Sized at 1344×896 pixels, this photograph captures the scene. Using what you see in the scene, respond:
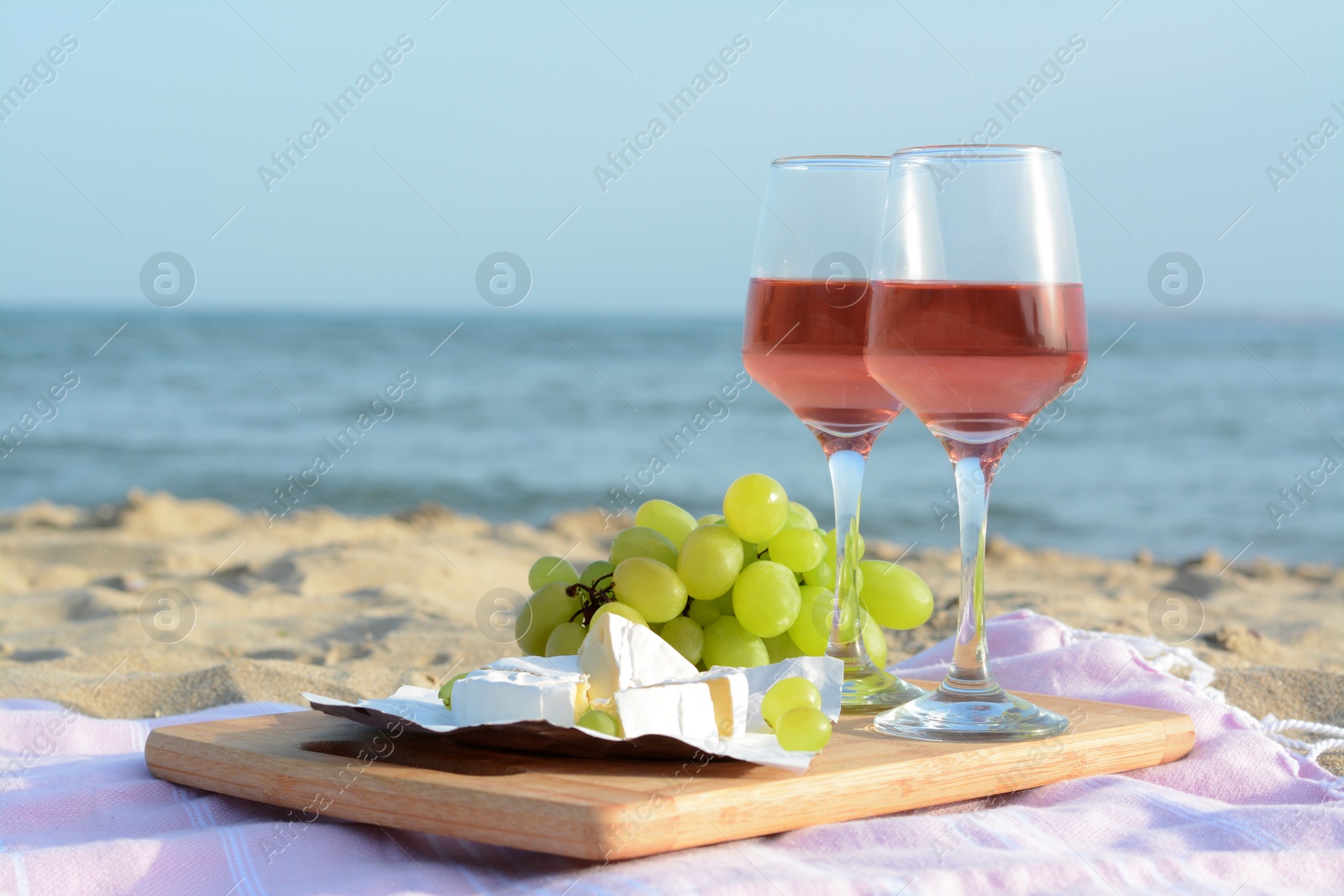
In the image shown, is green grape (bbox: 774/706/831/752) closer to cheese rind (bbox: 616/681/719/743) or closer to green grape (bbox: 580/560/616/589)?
cheese rind (bbox: 616/681/719/743)

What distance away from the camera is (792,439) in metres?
11.7

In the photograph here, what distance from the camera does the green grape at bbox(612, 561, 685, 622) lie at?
1782 millimetres

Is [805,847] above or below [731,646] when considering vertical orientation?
below

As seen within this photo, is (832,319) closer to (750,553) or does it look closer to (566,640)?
(750,553)

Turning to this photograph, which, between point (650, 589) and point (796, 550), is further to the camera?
point (796, 550)

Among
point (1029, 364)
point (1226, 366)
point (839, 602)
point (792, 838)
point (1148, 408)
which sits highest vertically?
point (1226, 366)

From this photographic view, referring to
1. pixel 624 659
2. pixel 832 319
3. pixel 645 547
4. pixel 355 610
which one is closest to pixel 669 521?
pixel 645 547

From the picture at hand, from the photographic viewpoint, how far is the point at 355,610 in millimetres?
3607

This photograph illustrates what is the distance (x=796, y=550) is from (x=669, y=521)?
0.76ft

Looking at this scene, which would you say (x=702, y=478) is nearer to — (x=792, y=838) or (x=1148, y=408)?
(x=1148, y=408)

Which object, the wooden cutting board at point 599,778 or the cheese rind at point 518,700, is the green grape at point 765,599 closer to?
the wooden cutting board at point 599,778

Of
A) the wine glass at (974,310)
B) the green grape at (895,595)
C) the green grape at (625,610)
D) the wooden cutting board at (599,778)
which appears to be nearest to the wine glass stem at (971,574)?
the wine glass at (974,310)

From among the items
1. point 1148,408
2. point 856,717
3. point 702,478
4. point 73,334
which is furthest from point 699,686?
point 73,334

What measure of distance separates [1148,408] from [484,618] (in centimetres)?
1190
